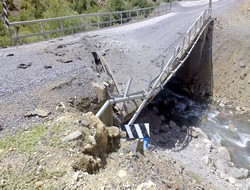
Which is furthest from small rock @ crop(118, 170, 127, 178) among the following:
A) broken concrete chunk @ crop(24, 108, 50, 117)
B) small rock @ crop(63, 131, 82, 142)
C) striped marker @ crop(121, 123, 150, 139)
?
broken concrete chunk @ crop(24, 108, 50, 117)

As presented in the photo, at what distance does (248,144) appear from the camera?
14.4 metres

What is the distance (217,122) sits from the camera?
16.7m

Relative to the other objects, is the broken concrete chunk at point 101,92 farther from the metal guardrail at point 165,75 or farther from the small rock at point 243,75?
the small rock at point 243,75

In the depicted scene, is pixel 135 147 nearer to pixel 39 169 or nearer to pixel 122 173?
pixel 122 173

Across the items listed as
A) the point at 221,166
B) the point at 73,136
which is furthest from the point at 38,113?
the point at 221,166

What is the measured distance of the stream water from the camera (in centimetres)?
1384

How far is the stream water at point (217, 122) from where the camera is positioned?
45.4 feet

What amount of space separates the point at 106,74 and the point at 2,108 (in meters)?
4.49

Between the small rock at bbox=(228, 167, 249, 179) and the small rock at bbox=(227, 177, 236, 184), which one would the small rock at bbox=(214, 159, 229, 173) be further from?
the small rock at bbox=(227, 177, 236, 184)

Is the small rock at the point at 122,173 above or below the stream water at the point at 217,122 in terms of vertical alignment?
above

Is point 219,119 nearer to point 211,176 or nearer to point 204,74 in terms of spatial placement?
point 204,74

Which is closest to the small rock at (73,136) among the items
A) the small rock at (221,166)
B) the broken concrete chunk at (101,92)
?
the broken concrete chunk at (101,92)

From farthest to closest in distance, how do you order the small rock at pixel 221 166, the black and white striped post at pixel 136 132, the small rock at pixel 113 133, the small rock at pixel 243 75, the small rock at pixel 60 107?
the small rock at pixel 243 75, the small rock at pixel 221 166, the black and white striped post at pixel 136 132, the small rock at pixel 60 107, the small rock at pixel 113 133

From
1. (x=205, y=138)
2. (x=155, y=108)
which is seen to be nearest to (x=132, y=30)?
(x=155, y=108)
